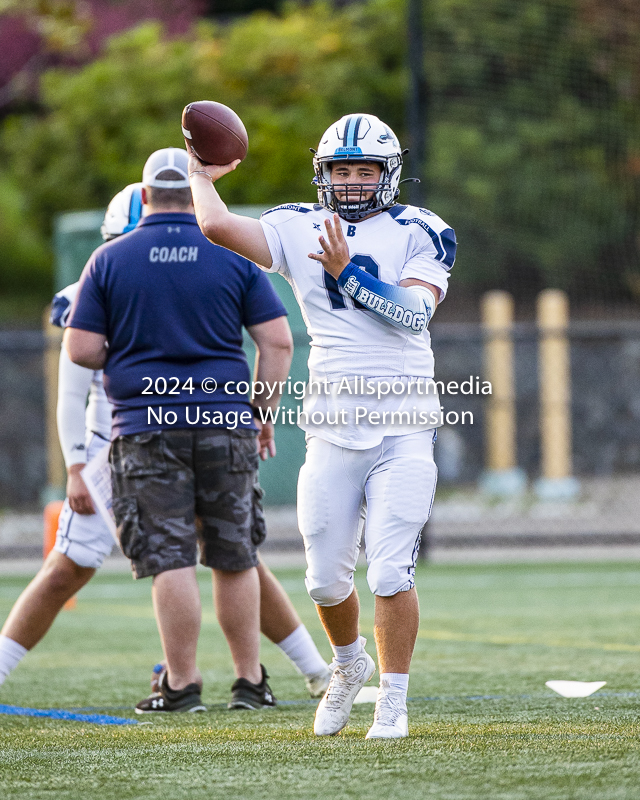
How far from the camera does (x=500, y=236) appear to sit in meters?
13.8

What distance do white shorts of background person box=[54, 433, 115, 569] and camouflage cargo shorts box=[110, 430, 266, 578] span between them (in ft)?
0.95

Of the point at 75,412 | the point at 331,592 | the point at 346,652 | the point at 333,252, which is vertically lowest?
the point at 346,652

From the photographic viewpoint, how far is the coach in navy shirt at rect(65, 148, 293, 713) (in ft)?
14.7

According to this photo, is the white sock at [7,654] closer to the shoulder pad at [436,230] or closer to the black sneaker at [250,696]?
the black sneaker at [250,696]

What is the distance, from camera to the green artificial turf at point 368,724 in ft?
10.0

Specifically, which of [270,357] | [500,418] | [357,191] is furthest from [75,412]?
[500,418]

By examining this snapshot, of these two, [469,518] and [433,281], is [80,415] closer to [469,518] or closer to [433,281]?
[433,281]

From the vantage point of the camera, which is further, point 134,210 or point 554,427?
point 554,427

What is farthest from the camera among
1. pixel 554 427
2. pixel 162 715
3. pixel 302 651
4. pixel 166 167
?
pixel 554 427

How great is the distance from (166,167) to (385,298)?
1.26 metres

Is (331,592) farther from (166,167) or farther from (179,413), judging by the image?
(166,167)

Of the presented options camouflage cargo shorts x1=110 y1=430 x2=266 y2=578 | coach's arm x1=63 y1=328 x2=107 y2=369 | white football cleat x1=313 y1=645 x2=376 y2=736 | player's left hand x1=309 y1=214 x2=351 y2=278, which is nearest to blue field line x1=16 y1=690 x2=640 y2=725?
camouflage cargo shorts x1=110 y1=430 x2=266 y2=578

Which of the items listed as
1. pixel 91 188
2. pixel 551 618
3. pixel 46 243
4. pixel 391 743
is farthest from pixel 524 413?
pixel 391 743

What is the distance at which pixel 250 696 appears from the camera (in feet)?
15.1
